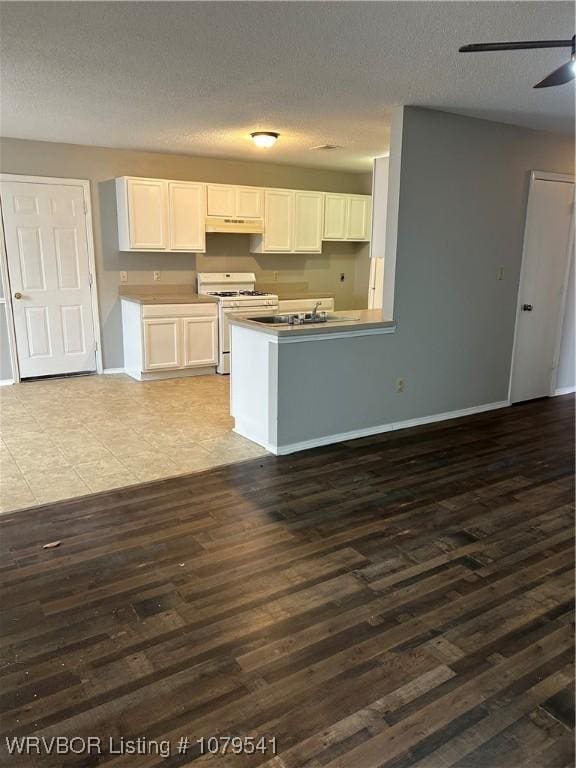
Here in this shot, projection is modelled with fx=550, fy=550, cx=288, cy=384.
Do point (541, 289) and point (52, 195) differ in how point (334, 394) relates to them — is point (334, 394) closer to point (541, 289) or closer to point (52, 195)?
point (541, 289)

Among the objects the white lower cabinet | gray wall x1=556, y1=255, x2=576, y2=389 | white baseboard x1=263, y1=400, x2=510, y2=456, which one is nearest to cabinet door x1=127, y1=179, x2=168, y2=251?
the white lower cabinet

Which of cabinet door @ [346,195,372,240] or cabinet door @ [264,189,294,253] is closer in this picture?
cabinet door @ [264,189,294,253]

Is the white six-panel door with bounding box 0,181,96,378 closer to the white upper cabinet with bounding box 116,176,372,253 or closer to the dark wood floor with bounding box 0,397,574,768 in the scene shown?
the white upper cabinet with bounding box 116,176,372,253

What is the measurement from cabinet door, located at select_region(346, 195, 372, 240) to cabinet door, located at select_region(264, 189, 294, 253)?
0.93 m

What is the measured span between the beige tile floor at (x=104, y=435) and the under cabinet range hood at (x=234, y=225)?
6.04 feet

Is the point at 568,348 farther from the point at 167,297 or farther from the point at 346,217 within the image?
the point at 167,297

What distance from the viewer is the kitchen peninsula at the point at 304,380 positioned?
155 inches

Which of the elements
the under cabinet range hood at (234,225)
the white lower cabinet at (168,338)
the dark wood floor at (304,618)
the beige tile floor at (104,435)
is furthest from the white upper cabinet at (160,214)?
the dark wood floor at (304,618)

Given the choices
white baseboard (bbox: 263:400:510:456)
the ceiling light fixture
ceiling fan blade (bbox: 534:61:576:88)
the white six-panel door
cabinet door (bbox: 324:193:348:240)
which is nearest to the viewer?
ceiling fan blade (bbox: 534:61:576:88)

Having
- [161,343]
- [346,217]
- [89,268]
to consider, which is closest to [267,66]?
[161,343]

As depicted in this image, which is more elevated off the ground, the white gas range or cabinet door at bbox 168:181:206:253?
cabinet door at bbox 168:181:206:253

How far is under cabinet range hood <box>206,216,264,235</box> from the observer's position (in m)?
6.37

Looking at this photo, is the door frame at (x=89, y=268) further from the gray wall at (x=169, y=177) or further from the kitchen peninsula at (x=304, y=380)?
the kitchen peninsula at (x=304, y=380)

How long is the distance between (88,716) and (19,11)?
2784mm
